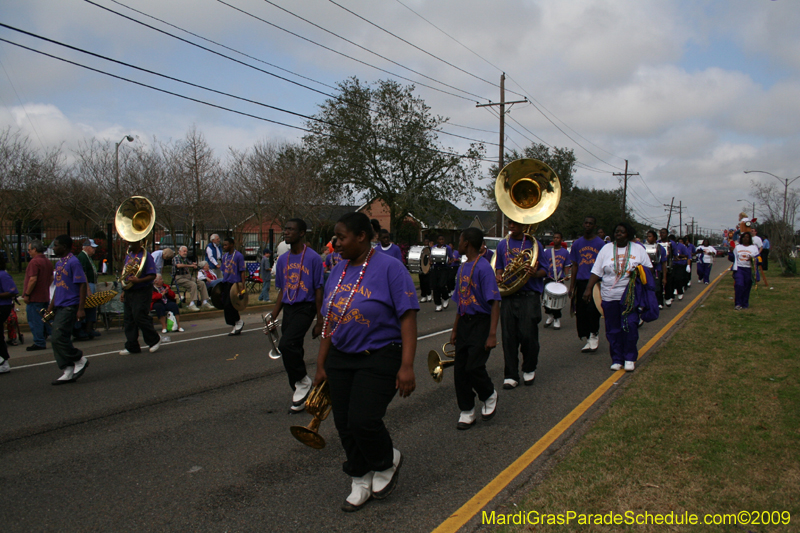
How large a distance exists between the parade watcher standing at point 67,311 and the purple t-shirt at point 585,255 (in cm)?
690

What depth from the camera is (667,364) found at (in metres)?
7.07

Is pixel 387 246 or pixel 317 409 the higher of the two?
pixel 387 246

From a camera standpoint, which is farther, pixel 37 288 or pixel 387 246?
pixel 387 246

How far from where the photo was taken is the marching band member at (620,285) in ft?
22.6

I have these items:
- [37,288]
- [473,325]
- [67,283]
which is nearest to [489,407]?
[473,325]

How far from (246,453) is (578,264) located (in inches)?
236

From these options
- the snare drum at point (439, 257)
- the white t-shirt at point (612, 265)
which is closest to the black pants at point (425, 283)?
the snare drum at point (439, 257)

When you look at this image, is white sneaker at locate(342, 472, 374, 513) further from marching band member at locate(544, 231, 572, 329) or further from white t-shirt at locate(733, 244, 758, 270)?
white t-shirt at locate(733, 244, 758, 270)

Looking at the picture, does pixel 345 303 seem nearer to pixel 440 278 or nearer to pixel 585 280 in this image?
pixel 585 280

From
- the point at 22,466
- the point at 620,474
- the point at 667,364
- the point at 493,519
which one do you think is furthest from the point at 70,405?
the point at 667,364

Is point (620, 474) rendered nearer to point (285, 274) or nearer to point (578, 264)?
point (285, 274)

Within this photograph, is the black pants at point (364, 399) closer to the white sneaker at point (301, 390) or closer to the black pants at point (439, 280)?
the white sneaker at point (301, 390)

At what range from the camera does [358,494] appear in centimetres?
348

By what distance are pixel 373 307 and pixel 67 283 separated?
5.40m
